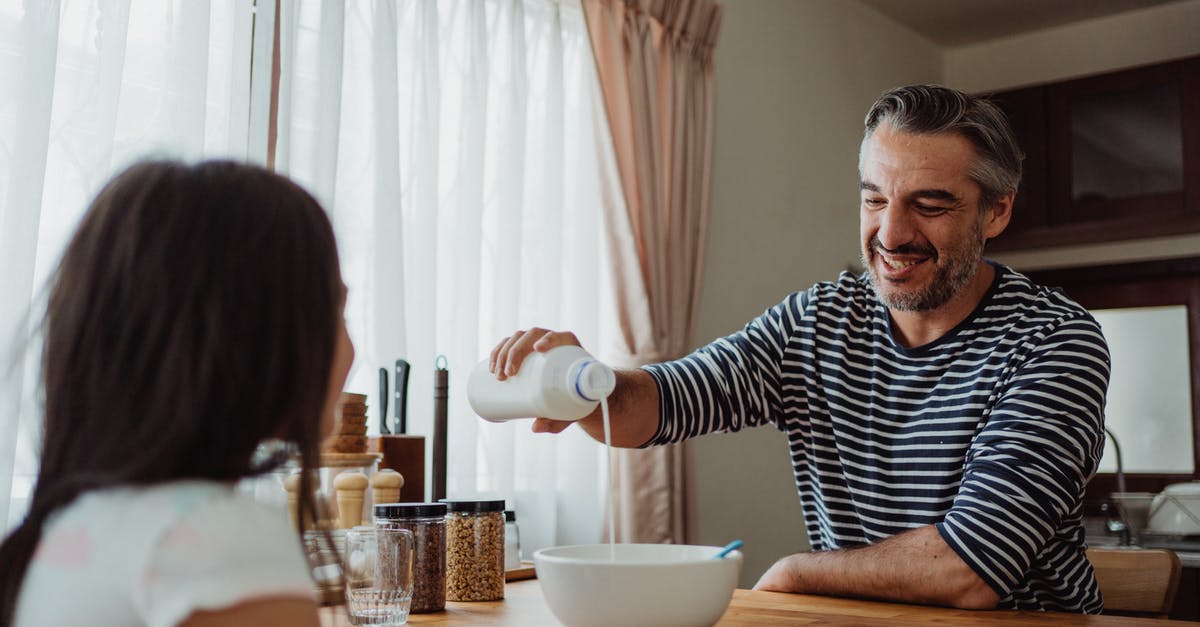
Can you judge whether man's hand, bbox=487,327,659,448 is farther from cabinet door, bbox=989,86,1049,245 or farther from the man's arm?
cabinet door, bbox=989,86,1049,245

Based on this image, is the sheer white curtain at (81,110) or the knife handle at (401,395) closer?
the sheer white curtain at (81,110)

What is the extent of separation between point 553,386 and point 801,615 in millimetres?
374

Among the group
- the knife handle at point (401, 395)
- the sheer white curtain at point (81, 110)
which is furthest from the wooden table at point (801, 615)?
the sheer white curtain at point (81, 110)

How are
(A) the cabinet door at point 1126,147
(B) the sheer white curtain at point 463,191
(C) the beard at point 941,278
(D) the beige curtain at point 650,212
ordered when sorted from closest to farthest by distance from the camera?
(C) the beard at point 941,278
(B) the sheer white curtain at point 463,191
(D) the beige curtain at point 650,212
(A) the cabinet door at point 1126,147

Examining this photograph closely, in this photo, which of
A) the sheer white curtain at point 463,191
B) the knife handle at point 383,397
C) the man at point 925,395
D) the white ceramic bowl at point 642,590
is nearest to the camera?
the white ceramic bowl at point 642,590

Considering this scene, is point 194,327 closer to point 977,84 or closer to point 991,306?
point 991,306

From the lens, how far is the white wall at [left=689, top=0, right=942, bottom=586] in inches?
128

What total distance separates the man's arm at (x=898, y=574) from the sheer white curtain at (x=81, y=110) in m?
1.07

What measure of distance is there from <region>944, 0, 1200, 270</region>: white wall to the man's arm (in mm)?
3042

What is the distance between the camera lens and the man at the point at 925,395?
133cm

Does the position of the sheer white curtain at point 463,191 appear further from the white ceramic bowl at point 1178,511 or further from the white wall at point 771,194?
the white ceramic bowl at point 1178,511

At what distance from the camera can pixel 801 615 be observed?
45.8 inches

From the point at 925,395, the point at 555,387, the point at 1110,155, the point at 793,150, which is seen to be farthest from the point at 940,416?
the point at 1110,155

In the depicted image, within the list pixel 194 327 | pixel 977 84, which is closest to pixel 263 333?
pixel 194 327
